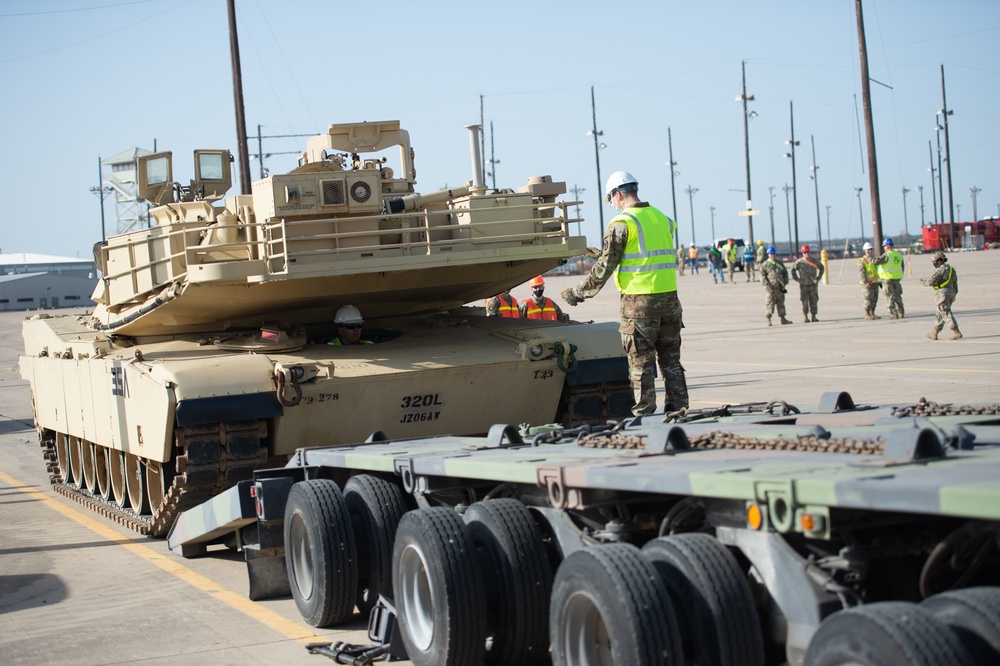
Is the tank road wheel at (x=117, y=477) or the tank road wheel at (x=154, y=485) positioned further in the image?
the tank road wheel at (x=117, y=477)

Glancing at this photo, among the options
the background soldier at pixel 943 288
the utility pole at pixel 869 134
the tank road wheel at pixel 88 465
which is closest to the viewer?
the tank road wheel at pixel 88 465

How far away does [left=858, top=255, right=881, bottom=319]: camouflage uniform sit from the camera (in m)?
27.3

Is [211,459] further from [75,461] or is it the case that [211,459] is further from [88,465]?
[75,461]

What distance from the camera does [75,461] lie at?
1379cm

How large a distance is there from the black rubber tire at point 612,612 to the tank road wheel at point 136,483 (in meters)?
7.00

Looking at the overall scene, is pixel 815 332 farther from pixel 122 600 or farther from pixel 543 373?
pixel 122 600

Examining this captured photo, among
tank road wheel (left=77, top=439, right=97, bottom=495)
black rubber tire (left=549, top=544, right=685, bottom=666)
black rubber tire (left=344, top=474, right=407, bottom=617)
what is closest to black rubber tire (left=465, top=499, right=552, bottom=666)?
black rubber tire (left=549, top=544, right=685, bottom=666)

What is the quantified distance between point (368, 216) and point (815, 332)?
17.6m

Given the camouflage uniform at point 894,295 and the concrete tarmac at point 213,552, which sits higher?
the camouflage uniform at point 894,295

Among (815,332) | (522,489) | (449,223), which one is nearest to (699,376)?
(815,332)

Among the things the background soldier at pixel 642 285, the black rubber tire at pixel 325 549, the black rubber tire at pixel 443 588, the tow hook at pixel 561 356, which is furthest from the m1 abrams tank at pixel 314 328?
the black rubber tire at pixel 443 588

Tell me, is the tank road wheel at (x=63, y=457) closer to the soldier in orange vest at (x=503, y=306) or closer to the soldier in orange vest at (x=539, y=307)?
the soldier in orange vest at (x=503, y=306)

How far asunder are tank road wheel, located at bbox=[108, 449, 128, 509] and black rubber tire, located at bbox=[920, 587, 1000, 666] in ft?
31.0

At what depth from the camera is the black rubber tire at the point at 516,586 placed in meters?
5.67
